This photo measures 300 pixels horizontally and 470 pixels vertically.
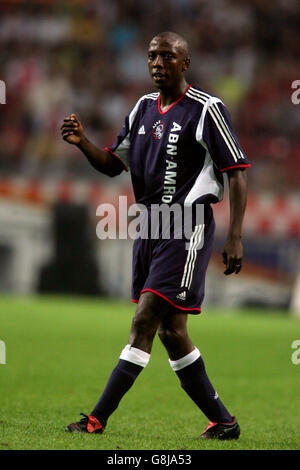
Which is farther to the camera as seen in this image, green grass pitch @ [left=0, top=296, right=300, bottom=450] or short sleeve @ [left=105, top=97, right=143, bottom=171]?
short sleeve @ [left=105, top=97, right=143, bottom=171]

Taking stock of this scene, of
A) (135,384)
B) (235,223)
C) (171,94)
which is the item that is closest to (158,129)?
(171,94)

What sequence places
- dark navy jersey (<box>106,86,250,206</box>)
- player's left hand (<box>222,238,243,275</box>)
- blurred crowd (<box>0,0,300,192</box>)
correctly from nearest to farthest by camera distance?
1. player's left hand (<box>222,238,243,275</box>)
2. dark navy jersey (<box>106,86,250,206</box>)
3. blurred crowd (<box>0,0,300,192</box>)

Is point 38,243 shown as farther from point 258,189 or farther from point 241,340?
point 241,340

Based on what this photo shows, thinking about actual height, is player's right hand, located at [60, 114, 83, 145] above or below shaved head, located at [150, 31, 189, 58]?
below

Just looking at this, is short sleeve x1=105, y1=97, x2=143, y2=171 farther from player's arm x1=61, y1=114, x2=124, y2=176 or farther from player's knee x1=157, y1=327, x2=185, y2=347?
player's knee x1=157, y1=327, x2=185, y2=347

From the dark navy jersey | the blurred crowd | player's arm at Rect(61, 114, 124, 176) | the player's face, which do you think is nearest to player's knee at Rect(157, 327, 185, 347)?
the dark navy jersey

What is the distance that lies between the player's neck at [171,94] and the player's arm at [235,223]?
1.84 ft

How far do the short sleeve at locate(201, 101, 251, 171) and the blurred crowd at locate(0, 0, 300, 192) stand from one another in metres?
12.8

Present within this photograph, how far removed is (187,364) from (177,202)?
884 millimetres

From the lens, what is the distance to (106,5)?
24031 mm

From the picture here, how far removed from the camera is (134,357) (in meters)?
4.71

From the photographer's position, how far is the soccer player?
471cm

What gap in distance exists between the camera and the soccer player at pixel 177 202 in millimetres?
4711
